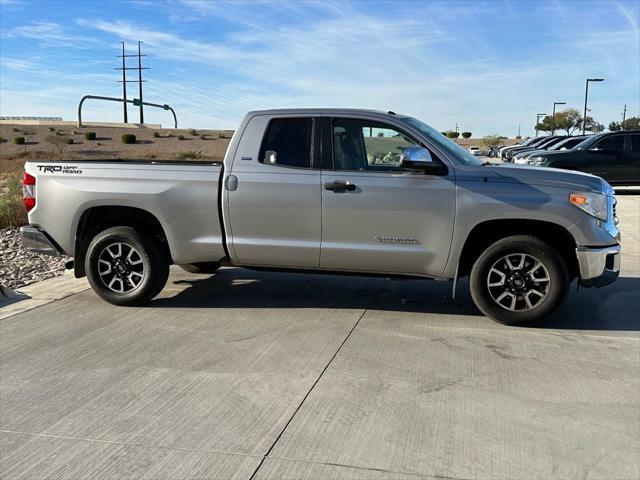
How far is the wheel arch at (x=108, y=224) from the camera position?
6.18m

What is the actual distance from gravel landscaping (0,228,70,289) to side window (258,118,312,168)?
3.88m

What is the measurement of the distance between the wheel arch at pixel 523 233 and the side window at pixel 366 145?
3.45ft

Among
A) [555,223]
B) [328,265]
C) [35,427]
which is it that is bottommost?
[35,427]

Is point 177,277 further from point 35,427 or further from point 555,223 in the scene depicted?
point 555,223

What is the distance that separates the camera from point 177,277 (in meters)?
7.63

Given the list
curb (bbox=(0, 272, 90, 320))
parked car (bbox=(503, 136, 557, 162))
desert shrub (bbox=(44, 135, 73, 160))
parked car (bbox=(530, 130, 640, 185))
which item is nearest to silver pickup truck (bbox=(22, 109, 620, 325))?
curb (bbox=(0, 272, 90, 320))

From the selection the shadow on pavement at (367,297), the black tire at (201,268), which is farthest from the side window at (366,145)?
the black tire at (201,268)

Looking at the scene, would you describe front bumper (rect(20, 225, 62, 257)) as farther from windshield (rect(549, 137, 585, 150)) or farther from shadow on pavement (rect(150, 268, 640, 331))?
windshield (rect(549, 137, 585, 150))

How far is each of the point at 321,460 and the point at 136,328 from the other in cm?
289

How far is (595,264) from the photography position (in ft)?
17.0

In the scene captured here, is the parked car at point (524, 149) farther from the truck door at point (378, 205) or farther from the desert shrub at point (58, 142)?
the desert shrub at point (58, 142)

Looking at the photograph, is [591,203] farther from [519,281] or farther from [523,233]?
[519,281]

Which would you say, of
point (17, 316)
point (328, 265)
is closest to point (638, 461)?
point (328, 265)

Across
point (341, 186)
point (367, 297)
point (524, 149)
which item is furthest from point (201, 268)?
point (524, 149)
